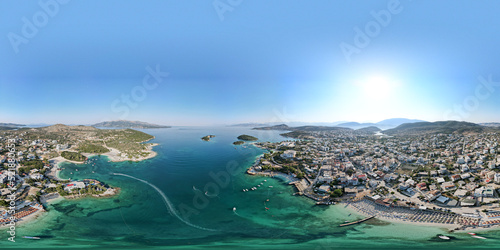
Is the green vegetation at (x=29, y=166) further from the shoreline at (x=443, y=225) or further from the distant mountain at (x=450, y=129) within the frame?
the distant mountain at (x=450, y=129)

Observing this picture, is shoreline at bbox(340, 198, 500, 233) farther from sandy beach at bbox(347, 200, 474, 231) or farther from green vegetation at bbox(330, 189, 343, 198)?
green vegetation at bbox(330, 189, 343, 198)

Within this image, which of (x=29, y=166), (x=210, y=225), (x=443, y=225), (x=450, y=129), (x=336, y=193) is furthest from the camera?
(x=450, y=129)

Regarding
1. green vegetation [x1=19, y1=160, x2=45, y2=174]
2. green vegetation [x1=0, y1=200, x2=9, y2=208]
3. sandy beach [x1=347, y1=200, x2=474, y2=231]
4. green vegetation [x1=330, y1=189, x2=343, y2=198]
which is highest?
green vegetation [x1=19, y1=160, x2=45, y2=174]

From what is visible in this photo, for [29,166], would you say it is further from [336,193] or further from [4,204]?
[336,193]

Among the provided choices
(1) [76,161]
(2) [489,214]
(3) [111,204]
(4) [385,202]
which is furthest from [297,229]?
(1) [76,161]

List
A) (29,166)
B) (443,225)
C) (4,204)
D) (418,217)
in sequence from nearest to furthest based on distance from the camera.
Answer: (443,225) < (418,217) < (4,204) < (29,166)

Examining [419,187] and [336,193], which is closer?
[336,193]

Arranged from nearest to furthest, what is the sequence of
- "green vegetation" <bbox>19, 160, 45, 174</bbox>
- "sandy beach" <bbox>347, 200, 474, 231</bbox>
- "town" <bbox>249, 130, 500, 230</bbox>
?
"sandy beach" <bbox>347, 200, 474, 231</bbox> → "town" <bbox>249, 130, 500, 230</bbox> → "green vegetation" <bbox>19, 160, 45, 174</bbox>

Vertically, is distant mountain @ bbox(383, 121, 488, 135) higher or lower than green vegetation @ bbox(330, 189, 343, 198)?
higher

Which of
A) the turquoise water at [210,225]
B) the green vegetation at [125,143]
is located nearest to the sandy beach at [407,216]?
the turquoise water at [210,225]

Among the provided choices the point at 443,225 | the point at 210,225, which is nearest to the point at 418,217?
the point at 443,225

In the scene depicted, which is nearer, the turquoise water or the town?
the turquoise water

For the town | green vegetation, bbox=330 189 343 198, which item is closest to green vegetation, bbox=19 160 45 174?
the town
